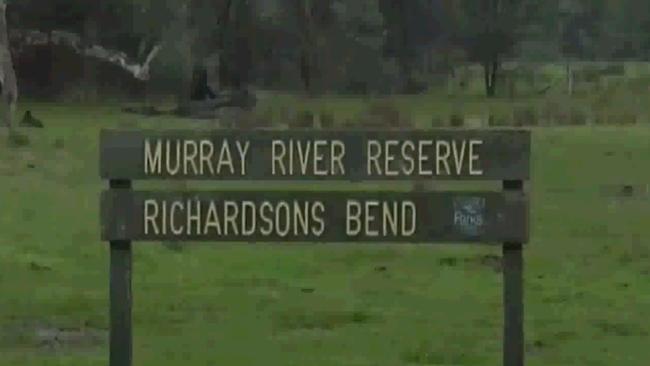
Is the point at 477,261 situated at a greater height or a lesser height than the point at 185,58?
lesser

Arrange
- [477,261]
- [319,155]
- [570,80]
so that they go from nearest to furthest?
1. [319,155]
2. [477,261]
3. [570,80]

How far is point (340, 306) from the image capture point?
11.8 metres

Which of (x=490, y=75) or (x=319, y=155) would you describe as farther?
(x=490, y=75)

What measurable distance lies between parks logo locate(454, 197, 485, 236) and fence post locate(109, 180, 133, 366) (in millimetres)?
1564

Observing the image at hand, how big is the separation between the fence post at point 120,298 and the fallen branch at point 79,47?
39.8m

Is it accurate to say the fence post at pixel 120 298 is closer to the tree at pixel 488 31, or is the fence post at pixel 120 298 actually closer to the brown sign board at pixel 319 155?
the brown sign board at pixel 319 155

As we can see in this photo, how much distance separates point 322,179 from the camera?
7.75 m

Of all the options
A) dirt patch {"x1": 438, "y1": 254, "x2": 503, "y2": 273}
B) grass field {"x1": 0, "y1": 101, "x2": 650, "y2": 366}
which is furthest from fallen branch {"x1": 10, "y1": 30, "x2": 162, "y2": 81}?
dirt patch {"x1": 438, "y1": 254, "x2": 503, "y2": 273}

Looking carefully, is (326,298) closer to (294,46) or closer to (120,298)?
(120,298)

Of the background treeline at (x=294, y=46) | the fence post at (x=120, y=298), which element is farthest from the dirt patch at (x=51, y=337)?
the background treeline at (x=294, y=46)

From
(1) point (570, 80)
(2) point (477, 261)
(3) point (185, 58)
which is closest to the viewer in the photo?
(2) point (477, 261)

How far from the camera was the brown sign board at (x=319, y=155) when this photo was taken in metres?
7.68

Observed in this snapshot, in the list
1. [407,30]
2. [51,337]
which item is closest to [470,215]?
[51,337]

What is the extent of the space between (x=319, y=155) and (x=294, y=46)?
45.9 meters
